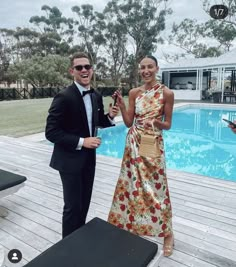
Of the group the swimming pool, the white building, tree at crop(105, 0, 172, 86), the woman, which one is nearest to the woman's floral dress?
the woman

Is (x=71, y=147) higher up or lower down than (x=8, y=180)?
higher up

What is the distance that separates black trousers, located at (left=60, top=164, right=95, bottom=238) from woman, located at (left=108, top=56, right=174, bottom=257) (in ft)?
1.04

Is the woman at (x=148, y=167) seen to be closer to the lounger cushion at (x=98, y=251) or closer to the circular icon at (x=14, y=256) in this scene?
the lounger cushion at (x=98, y=251)

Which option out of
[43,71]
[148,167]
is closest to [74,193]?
[148,167]

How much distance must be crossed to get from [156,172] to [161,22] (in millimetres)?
27088

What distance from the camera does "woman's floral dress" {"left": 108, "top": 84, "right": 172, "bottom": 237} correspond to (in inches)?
78.8

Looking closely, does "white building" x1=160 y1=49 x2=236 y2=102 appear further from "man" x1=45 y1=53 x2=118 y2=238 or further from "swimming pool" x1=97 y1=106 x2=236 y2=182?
"man" x1=45 y1=53 x2=118 y2=238

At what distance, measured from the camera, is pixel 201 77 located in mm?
17922

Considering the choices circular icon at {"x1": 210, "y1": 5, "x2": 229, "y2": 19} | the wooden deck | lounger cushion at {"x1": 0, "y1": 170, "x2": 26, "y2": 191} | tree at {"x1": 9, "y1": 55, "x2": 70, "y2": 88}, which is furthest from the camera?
tree at {"x1": 9, "y1": 55, "x2": 70, "y2": 88}

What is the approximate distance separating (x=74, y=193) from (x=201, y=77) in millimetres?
17700

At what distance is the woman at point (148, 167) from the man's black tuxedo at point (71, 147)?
309mm

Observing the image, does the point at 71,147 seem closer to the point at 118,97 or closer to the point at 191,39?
the point at 118,97

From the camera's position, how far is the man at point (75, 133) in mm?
1753

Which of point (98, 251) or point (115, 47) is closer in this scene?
point (98, 251)
